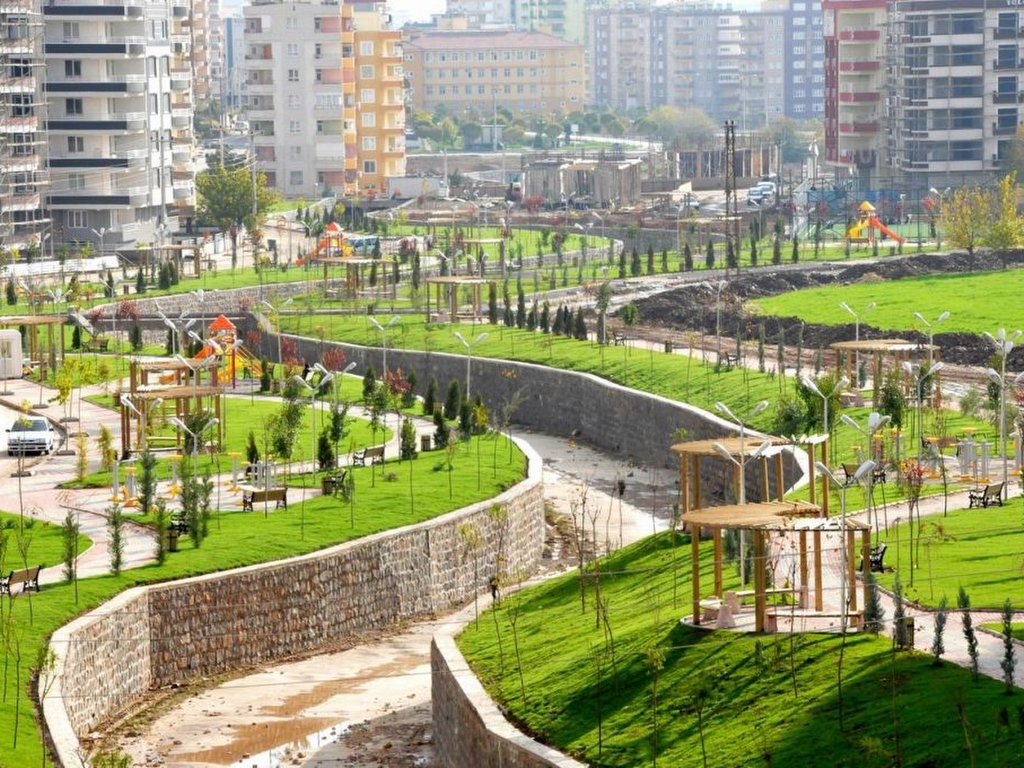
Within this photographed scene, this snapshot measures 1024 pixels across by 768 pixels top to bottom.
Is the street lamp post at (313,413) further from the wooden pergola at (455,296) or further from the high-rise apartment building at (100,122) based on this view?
the high-rise apartment building at (100,122)

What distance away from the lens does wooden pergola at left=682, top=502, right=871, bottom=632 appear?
25859 mm

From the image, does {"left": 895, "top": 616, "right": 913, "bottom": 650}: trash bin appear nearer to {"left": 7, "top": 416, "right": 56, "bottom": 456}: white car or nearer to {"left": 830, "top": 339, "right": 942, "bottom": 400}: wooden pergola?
{"left": 830, "top": 339, "right": 942, "bottom": 400}: wooden pergola

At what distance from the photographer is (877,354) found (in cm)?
4953

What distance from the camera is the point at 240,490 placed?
131ft

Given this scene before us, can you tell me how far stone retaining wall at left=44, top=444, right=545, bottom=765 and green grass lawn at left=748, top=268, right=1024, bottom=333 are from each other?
959 inches

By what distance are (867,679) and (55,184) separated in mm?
76719

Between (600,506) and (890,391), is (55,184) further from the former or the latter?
(890,391)

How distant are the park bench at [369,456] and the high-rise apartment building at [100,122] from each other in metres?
52.1

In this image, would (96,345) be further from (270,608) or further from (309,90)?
(309,90)

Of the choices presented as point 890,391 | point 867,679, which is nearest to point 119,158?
point 890,391

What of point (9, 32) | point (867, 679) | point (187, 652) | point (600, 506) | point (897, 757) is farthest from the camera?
point (9, 32)

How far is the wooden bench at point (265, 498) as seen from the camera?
3825 centimetres

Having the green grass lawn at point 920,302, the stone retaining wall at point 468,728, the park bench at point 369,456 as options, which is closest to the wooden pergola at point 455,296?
the green grass lawn at point 920,302

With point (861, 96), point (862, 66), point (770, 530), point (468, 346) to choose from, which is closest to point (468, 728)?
point (770, 530)
